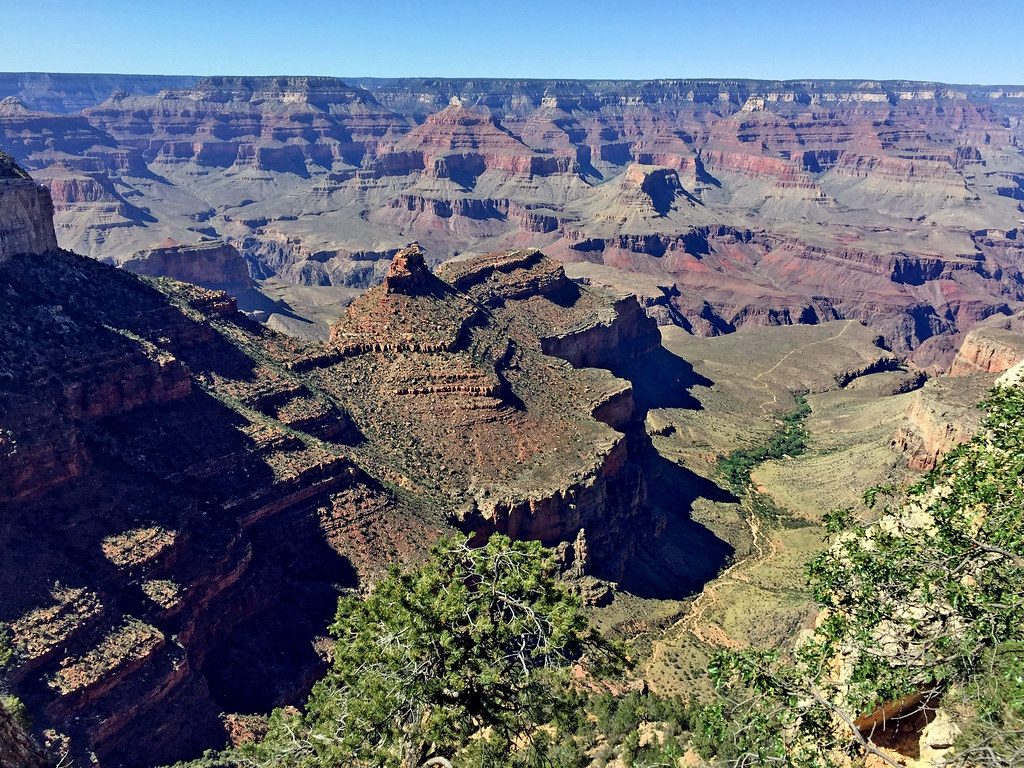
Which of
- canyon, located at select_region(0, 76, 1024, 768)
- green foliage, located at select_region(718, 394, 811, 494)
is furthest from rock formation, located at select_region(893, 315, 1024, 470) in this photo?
green foliage, located at select_region(718, 394, 811, 494)

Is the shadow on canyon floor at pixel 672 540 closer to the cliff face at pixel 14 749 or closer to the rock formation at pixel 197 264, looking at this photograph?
the cliff face at pixel 14 749

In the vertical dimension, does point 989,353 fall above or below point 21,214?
below

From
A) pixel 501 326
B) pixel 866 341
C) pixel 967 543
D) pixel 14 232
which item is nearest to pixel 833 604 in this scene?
pixel 967 543

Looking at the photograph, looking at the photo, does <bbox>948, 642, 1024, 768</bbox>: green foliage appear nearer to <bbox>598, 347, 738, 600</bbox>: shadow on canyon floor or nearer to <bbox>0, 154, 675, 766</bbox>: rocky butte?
<bbox>0, 154, 675, 766</bbox>: rocky butte

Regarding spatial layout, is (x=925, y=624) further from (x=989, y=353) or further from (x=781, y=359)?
(x=781, y=359)

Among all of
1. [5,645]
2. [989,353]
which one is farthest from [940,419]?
[5,645]
